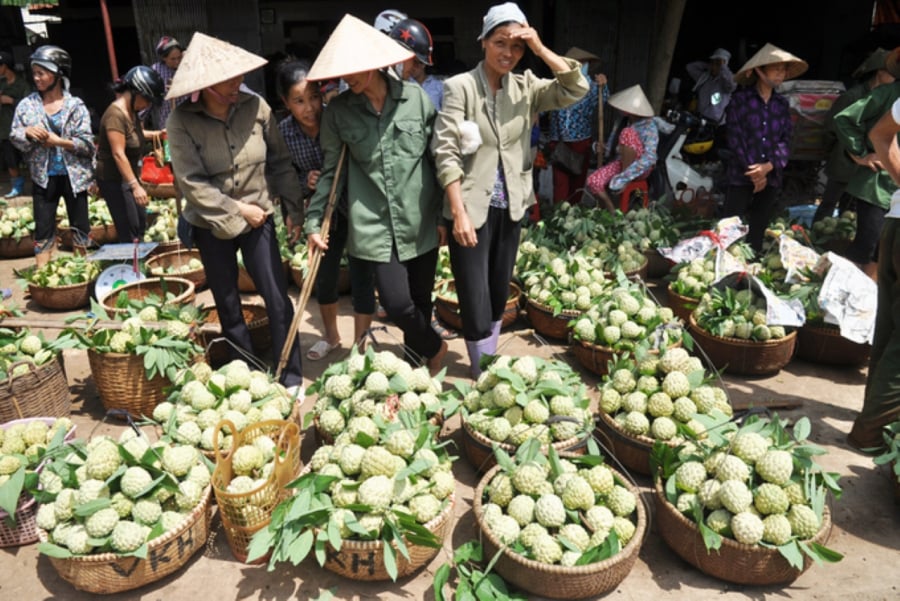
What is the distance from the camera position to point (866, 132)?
397 cm

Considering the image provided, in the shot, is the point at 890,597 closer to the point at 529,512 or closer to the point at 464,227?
the point at 529,512

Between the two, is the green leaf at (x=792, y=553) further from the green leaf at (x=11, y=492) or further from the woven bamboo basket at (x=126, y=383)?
the woven bamboo basket at (x=126, y=383)

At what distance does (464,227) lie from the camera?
10.7 ft

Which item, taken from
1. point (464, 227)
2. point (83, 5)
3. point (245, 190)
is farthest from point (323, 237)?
point (83, 5)

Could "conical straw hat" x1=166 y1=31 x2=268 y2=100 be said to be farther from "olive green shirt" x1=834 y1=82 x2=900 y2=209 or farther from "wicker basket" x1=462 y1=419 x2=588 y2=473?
"olive green shirt" x1=834 y1=82 x2=900 y2=209

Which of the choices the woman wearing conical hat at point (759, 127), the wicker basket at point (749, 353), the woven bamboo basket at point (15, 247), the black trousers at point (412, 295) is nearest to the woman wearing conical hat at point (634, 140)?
the woman wearing conical hat at point (759, 127)

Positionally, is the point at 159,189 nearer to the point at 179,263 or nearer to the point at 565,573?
the point at 179,263

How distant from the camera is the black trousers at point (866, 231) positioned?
445cm

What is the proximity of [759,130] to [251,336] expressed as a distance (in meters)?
4.06

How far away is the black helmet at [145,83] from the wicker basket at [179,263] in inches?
50.2

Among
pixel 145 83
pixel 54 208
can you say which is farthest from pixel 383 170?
pixel 54 208

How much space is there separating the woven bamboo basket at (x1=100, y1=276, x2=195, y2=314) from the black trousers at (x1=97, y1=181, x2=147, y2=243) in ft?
3.54

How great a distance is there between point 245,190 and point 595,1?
7253 millimetres

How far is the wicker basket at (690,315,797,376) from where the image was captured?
3904 mm
